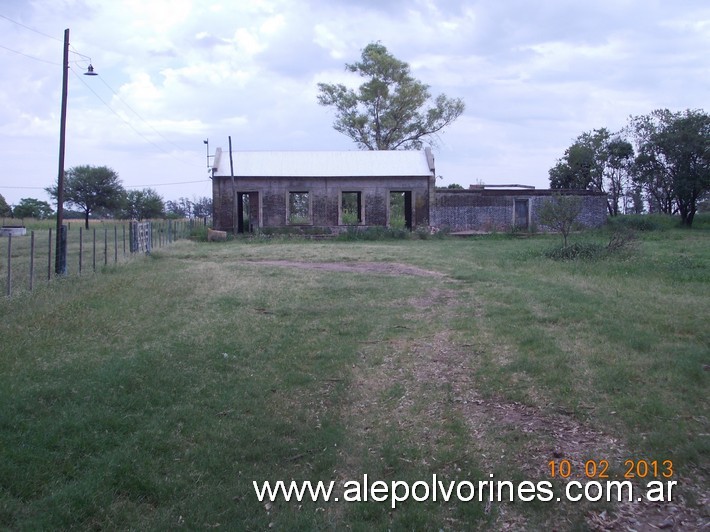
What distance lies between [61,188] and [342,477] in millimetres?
14244

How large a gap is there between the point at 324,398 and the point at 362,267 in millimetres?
11115

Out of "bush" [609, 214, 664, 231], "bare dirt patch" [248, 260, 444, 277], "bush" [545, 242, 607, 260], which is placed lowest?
"bare dirt patch" [248, 260, 444, 277]

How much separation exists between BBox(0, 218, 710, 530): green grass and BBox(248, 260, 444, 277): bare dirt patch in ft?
15.0

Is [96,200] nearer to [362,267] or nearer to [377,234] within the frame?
[377,234]

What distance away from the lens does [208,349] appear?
26.1 ft

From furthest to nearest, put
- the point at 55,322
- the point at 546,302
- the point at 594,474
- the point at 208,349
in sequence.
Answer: the point at 546,302
the point at 55,322
the point at 208,349
the point at 594,474

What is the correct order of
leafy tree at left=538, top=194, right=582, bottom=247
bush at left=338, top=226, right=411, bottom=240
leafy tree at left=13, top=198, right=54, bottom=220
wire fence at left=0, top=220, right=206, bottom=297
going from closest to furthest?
wire fence at left=0, top=220, right=206, bottom=297 → leafy tree at left=538, top=194, right=582, bottom=247 → bush at left=338, top=226, right=411, bottom=240 → leafy tree at left=13, top=198, right=54, bottom=220

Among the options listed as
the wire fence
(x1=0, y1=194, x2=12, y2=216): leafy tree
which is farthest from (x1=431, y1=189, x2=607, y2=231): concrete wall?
(x1=0, y1=194, x2=12, y2=216): leafy tree

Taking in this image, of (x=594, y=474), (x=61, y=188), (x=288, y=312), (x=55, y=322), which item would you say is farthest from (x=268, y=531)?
(x=61, y=188)

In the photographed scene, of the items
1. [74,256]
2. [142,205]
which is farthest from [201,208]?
[74,256]

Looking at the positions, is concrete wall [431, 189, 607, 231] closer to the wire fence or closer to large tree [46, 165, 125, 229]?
the wire fence

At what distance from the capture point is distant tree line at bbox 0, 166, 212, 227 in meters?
55.4

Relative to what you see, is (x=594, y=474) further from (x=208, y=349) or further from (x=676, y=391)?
(x=208, y=349)

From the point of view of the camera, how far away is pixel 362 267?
1750cm
